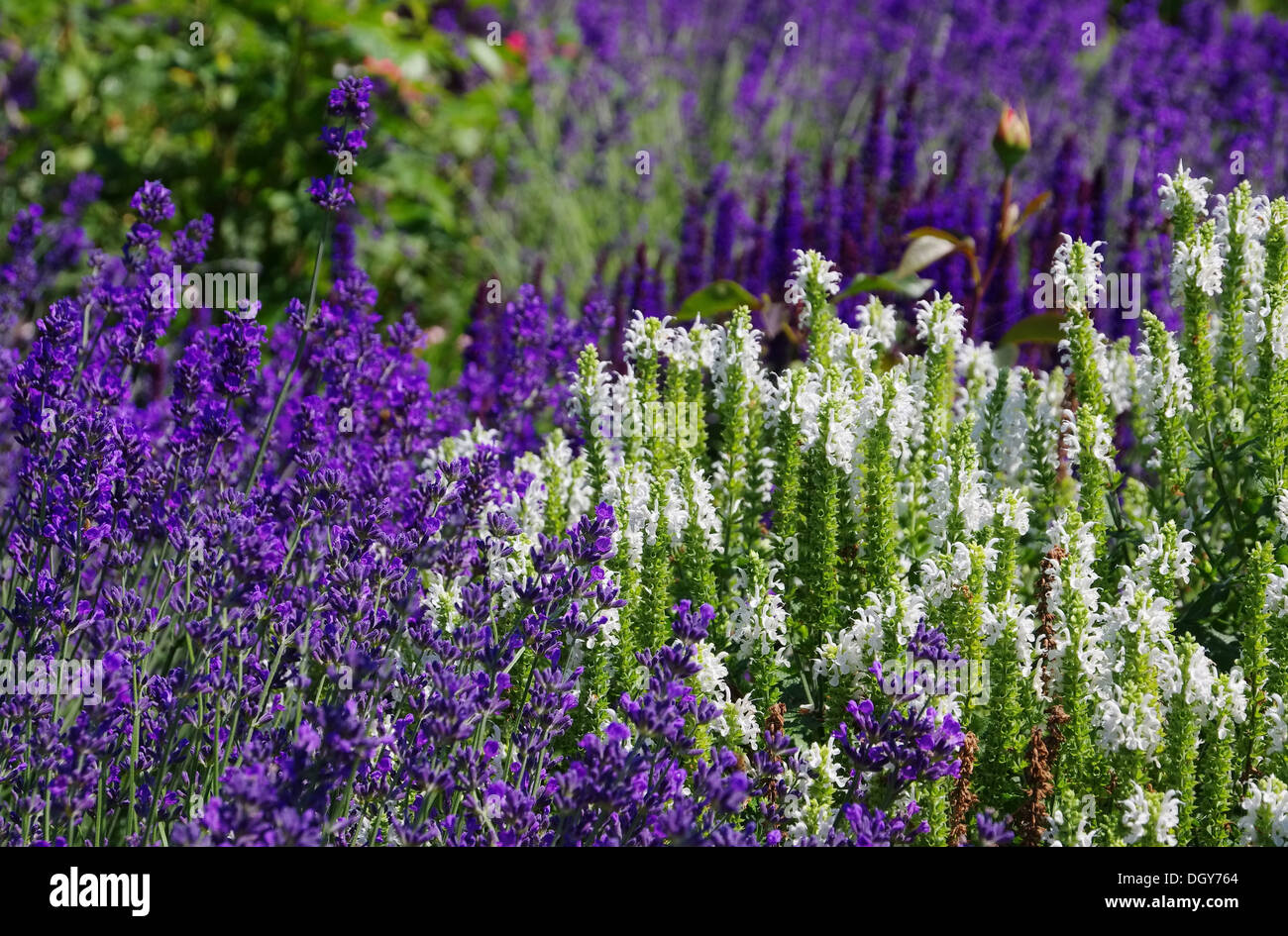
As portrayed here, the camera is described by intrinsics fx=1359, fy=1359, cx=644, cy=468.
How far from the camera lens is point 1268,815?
2.06 m

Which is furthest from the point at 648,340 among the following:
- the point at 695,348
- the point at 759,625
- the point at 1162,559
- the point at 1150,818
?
the point at 1150,818

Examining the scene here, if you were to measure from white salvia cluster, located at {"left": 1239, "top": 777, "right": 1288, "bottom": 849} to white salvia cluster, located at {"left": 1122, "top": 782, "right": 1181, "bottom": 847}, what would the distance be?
0.38 feet

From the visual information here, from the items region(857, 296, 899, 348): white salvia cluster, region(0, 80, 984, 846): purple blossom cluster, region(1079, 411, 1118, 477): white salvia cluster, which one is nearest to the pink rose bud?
region(857, 296, 899, 348): white salvia cluster

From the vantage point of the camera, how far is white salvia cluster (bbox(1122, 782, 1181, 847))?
201cm

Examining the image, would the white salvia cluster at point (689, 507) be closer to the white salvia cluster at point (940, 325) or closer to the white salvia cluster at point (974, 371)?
the white salvia cluster at point (940, 325)

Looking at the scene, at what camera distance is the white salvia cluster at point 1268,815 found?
6.72ft

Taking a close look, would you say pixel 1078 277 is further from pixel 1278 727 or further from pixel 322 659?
pixel 322 659

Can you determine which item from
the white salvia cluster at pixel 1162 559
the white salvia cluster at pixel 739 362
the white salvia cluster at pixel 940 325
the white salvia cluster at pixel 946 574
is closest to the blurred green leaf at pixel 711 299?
the white salvia cluster at pixel 739 362

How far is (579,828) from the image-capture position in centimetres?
189

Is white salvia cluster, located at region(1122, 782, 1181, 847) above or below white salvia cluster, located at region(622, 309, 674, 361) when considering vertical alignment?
below

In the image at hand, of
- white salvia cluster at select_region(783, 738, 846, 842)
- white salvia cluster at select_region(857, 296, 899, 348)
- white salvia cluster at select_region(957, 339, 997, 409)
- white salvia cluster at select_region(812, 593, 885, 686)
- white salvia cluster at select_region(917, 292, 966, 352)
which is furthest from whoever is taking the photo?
white salvia cluster at select_region(957, 339, 997, 409)

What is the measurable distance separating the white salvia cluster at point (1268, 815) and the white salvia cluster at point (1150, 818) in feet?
0.38

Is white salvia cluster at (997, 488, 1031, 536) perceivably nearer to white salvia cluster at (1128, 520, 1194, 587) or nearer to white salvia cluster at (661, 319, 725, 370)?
white salvia cluster at (1128, 520, 1194, 587)
